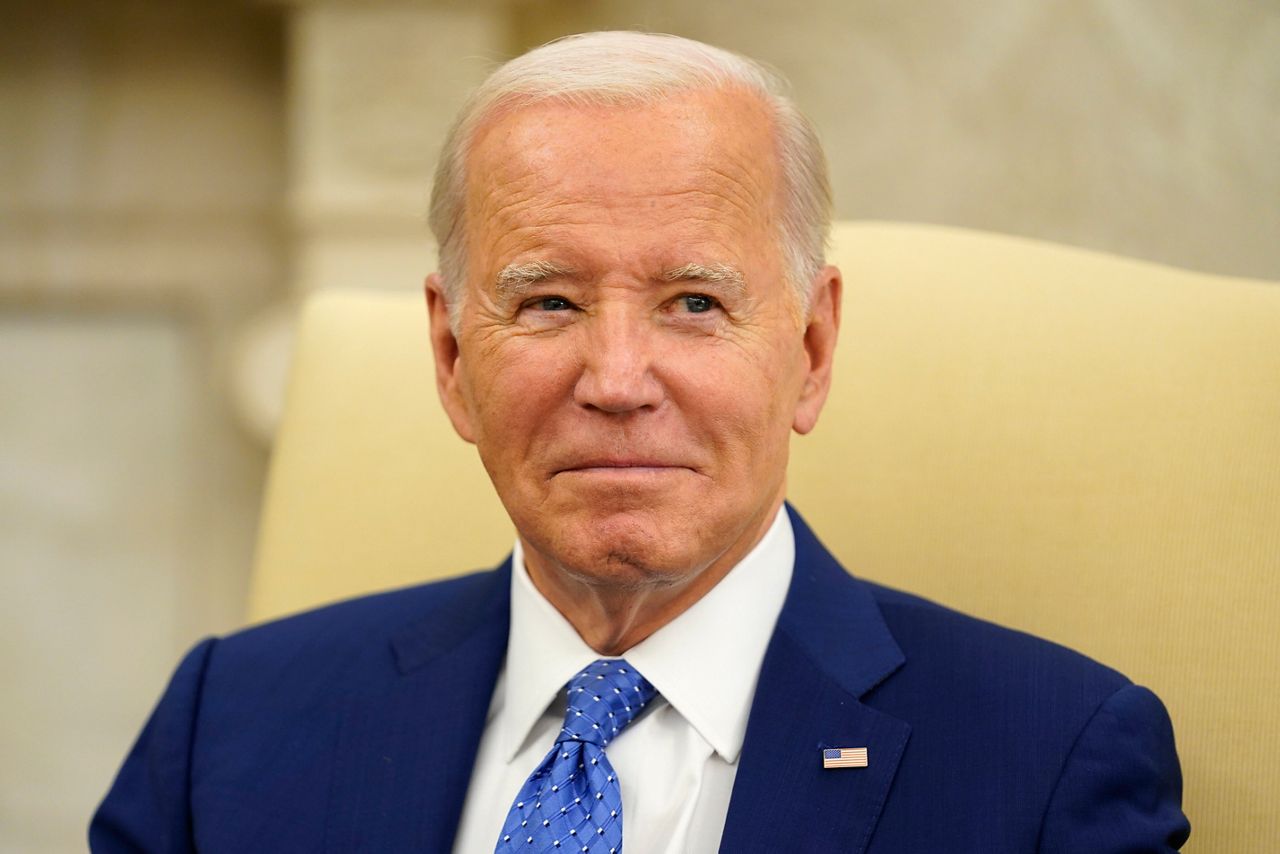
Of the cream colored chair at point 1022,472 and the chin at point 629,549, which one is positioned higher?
the cream colored chair at point 1022,472

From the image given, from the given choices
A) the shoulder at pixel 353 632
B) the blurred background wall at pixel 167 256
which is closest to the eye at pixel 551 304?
the shoulder at pixel 353 632

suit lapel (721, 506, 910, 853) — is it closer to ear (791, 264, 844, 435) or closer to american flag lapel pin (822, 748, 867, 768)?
american flag lapel pin (822, 748, 867, 768)

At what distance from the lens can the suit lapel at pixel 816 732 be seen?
129cm

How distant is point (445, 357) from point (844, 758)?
1.94 feet

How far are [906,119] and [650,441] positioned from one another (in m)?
1.60

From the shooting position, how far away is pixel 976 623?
1.46 meters

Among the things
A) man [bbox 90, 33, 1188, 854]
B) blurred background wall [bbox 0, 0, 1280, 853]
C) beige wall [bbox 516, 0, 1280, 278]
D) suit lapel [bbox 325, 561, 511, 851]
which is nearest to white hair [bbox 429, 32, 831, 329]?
man [bbox 90, 33, 1188, 854]

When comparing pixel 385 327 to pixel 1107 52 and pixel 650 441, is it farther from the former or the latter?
pixel 1107 52

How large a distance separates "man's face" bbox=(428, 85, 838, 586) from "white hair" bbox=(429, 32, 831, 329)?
0.02 metres

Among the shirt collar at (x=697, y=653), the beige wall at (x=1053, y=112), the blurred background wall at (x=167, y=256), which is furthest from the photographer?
the blurred background wall at (x=167, y=256)

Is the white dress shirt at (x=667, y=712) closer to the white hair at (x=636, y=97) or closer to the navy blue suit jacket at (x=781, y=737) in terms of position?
the navy blue suit jacket at (x=781, y=737)

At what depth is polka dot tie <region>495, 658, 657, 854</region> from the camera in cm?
132

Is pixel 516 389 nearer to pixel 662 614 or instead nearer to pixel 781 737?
pixel 662 614

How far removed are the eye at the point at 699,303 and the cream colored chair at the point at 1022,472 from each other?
1.43 ft
